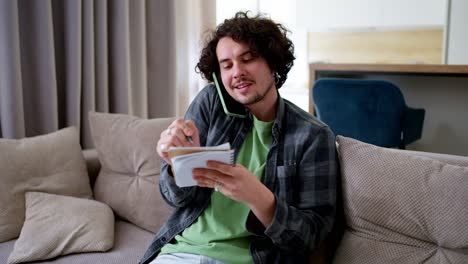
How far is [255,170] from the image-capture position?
1.33 meters

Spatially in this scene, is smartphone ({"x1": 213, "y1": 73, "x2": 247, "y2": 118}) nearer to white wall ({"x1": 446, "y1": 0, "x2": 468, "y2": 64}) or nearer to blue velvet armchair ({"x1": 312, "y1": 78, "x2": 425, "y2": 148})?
blue velvet armchair ({"x1": 312, "y1": 78, "x2": 425, "y2": 148})

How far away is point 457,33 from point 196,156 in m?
3.97

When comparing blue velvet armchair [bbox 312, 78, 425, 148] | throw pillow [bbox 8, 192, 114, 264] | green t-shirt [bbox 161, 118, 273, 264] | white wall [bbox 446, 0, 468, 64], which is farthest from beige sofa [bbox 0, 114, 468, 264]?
white wall [bbox 446, 0, 468, 64]

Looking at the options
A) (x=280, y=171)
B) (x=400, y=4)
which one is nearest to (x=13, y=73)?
(x=280, y=171)

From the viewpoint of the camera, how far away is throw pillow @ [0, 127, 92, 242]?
1694 millimetres

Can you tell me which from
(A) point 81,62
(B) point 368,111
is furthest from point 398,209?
(A) point 81,62

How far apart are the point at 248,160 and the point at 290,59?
0.35 metres

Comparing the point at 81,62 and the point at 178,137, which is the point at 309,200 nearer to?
the point at 178,137

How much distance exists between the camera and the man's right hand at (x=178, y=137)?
3.86 ft

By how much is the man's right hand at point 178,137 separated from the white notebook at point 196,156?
0.14m

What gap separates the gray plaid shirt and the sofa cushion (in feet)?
0.23

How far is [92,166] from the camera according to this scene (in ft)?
6.79

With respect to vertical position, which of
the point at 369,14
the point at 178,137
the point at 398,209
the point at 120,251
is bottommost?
the point at 120,251

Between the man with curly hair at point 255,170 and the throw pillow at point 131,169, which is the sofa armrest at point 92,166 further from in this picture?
the man with curly hair at point 255,170
